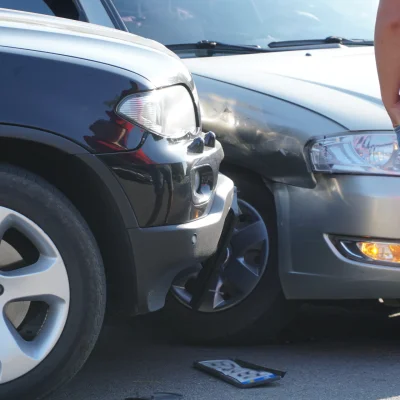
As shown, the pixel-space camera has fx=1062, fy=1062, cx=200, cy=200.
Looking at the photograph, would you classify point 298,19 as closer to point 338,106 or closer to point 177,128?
point 338,106

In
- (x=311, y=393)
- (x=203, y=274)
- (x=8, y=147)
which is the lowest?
(x=311, y=393)

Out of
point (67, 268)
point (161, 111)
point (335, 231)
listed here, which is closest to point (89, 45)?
point (161, 111)

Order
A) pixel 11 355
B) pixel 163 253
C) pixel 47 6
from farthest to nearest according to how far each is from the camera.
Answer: pixel 47 6 → pixel 163 253 → pixel 11 355

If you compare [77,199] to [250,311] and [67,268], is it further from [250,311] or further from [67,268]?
[250,311]

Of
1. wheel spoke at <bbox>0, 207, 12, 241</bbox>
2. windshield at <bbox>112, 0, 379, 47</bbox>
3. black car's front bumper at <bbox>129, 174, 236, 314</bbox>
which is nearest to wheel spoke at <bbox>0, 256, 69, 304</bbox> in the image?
wheel spoke at <bbox>0, 207, 12, 241</bbox>

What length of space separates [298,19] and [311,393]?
250 cm

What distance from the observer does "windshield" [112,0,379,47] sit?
5.19m

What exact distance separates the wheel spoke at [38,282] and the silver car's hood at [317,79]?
145 centimetres

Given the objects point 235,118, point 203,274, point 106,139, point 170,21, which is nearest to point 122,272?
point 106,139

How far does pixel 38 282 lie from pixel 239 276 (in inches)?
50.8

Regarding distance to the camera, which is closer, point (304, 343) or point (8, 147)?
point (8, 147)

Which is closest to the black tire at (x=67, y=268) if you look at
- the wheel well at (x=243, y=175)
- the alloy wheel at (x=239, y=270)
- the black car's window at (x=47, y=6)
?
the alloy wheel at (x=239, y=270)

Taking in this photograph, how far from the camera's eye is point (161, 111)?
3516 millimetres

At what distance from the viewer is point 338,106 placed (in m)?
4.33
